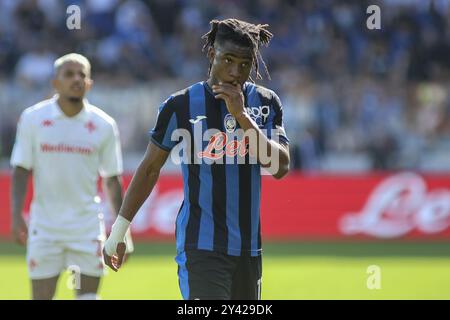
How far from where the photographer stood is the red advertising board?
1608 centimetres

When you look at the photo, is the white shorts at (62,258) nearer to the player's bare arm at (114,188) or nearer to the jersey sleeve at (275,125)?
the player's bare arm at (114,188)

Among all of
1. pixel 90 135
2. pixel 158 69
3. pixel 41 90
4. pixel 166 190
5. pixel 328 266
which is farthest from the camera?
pixel 158 69

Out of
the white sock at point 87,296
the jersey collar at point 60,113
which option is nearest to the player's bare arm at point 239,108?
the white sock at point 87,296

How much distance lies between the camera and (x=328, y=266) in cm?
1361

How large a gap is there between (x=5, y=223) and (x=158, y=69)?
4824mm

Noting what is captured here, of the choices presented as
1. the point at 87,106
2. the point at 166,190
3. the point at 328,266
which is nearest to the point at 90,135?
the point at 87,106

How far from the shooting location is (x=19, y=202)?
307 inches

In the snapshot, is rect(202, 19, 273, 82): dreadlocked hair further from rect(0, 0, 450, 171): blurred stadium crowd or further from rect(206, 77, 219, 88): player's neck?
rect(0, 0, 450, 171): blurred stadium crowd

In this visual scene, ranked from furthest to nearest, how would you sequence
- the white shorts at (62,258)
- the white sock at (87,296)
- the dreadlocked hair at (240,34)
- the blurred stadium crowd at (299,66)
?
the blurred stadium crowd at (299,66)
the white shorts at (62,258)
the white sock at (87,296)
the dreadlocked hair at (240,34)

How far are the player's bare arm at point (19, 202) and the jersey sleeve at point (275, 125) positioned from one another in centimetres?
271

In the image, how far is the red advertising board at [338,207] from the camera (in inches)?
633

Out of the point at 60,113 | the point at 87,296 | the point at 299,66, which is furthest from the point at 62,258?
the point at 299,66
